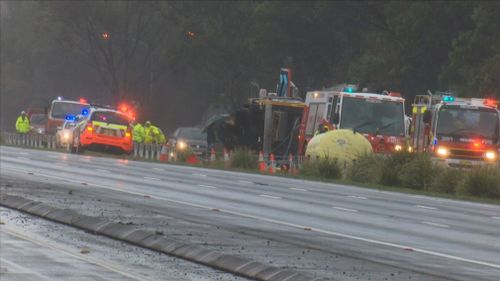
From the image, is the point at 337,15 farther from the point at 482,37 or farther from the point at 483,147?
the point at 483,147

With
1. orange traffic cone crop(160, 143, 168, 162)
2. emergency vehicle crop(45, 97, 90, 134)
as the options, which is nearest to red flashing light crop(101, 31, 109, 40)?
Answer: emergency vehicle crop(45, 97, 90, 134)

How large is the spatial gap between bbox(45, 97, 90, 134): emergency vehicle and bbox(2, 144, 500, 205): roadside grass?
81.4 ft

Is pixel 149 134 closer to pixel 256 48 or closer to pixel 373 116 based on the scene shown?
pixel 256 48

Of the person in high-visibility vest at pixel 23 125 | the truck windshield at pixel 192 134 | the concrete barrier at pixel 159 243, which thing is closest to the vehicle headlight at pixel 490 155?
the concrete barrier at pixel 159 243

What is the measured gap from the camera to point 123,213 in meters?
16.4

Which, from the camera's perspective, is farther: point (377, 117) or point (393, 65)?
point (393, 65)

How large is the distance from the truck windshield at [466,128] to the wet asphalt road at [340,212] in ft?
15.3

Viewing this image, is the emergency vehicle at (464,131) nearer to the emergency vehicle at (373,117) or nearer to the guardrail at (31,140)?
the emergency vehicle at (373,117)

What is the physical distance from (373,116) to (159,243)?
76.7ft

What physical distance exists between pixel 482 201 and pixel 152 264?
52.2ft

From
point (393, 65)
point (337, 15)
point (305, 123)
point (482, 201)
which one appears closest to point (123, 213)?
point (482, 201)

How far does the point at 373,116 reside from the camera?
35.6 meters

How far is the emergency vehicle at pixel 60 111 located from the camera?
195 ft

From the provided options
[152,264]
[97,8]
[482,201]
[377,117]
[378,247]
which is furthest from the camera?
[97,8]
